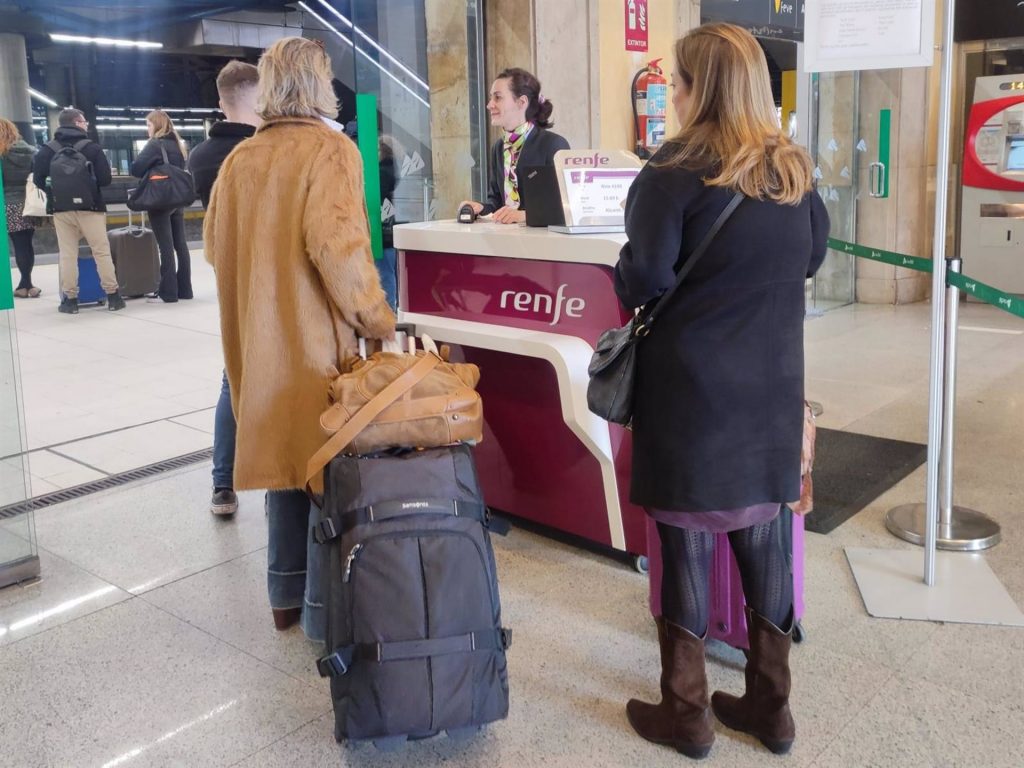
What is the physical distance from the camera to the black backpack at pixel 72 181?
835 centimetres

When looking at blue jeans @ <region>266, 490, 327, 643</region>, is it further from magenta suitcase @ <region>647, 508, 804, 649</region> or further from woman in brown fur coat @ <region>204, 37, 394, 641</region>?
magenta suitcase @ <region>647, 508, 804, 649</region>

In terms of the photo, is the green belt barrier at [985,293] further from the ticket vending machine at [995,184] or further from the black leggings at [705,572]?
the ticket vending machine at [995,184]

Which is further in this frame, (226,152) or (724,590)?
(226,152)

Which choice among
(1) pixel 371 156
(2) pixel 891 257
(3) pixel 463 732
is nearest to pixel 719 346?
(3) pixel 463 732

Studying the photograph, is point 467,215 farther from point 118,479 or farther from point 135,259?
point 135,259

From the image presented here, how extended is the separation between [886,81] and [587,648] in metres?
6.46

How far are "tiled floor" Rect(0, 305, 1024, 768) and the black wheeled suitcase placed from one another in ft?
0.60

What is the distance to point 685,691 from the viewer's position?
2121 mm

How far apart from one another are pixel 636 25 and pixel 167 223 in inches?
196

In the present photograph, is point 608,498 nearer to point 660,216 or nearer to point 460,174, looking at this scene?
point 660,216

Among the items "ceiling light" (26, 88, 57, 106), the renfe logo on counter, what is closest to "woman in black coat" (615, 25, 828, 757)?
the renfe logo on counter

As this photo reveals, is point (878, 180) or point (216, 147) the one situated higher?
point (216, 147)

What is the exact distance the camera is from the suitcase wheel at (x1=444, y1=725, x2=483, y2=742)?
2104 millimetres

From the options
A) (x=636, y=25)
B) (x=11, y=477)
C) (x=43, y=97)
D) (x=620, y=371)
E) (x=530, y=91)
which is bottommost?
(x=11, y=477)
